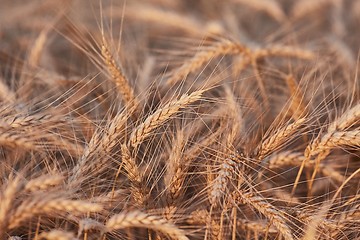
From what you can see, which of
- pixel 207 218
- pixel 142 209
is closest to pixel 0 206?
pixel 142 209

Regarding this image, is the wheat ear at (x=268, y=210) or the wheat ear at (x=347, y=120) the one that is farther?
the wheat ear at (x=347, y=120)

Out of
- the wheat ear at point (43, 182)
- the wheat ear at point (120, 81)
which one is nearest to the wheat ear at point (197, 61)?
the wheat ear at point (120, 81)

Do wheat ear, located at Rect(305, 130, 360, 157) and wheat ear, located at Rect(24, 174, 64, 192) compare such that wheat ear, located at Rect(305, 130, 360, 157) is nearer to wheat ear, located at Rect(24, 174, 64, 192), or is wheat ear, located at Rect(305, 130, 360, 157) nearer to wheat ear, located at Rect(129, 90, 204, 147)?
wheat ear, located at Rect(129, 90, 204, 147)

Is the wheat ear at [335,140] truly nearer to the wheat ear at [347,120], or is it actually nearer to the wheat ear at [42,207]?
the wheat ear at [347,120]

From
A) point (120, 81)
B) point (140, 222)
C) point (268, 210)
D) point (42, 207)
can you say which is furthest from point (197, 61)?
point (42, 207)

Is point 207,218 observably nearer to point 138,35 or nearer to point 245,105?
point 245,105

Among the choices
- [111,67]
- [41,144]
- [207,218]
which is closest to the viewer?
[207,218]

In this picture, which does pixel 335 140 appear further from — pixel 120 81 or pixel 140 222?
pixel 120 81

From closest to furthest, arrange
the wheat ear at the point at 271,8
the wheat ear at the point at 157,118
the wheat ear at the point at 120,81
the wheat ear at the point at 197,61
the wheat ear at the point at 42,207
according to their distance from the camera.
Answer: the wheat ear at the point at 42,207 → the wheat ear at the point at 157,118 → the wheat ear at the point at 120,81 → the wheat ear at the point at 197,61 → the wheat ear at the point at 271,8

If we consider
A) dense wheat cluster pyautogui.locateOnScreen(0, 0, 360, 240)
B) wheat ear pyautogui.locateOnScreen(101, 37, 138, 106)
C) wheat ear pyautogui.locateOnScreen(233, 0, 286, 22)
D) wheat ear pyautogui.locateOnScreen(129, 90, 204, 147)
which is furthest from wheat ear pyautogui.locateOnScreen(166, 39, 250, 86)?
wheat ear pyautogui.locateOnScreen(233, 0, 286, 22)
